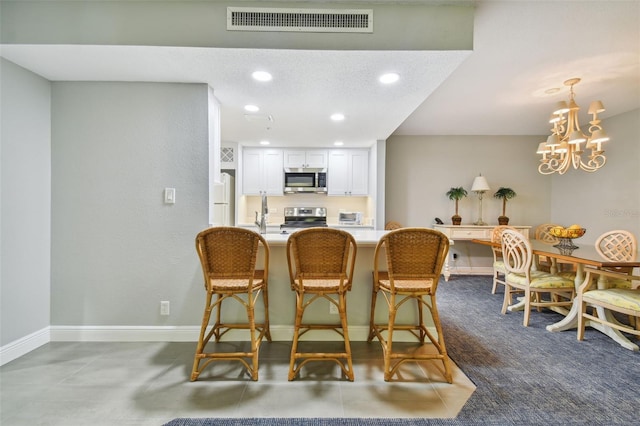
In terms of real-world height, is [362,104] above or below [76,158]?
above

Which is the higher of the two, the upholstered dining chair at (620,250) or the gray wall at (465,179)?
the gray wall at (465,179)

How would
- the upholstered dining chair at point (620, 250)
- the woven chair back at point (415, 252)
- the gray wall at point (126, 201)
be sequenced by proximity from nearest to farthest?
the woven chair back at point (415, 252), the gray wall at point (126, 201), the upholstered dining chair at point (620, 250)

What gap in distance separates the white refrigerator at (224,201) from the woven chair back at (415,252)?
2.65 m

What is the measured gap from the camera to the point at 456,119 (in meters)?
4.22

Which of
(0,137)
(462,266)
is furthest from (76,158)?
(462,266)

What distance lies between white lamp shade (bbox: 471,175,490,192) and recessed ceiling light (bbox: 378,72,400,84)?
3305 mm

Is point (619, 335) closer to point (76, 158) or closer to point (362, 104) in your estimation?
point (362, 104)

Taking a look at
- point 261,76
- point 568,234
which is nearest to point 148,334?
point 261,76

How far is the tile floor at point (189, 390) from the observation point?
1560 mm

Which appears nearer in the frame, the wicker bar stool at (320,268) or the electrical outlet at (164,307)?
the wicker bar stool at (320,268)

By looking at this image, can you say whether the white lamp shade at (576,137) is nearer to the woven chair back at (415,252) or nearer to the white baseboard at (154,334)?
the woven chair back at (415,252)

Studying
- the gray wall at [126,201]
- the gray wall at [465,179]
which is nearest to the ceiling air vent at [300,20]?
the gray wall at [126,201]

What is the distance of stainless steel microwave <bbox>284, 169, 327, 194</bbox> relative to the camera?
491 centimetres

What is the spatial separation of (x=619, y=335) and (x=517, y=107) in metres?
2.82
